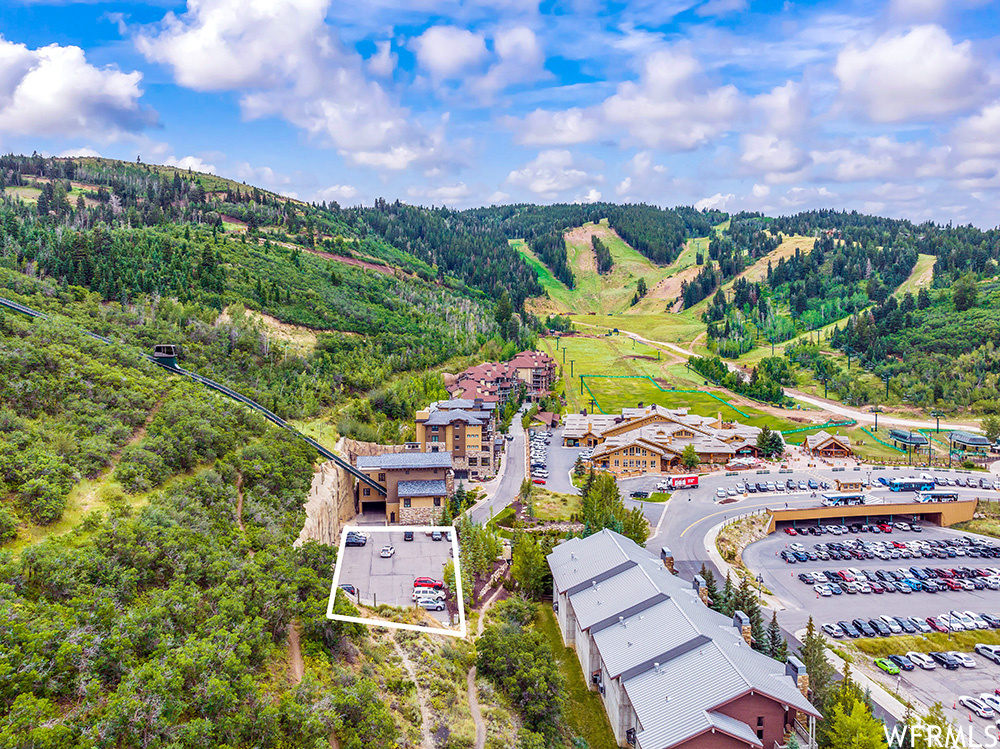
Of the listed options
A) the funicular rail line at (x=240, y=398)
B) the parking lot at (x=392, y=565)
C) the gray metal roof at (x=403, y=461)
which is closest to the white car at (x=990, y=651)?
the parking lot at (x=392, y=565)

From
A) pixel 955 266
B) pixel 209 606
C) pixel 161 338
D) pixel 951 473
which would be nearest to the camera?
pixel 209 606

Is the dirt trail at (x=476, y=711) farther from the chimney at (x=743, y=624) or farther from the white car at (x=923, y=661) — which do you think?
the white car at (x=923, y=661)

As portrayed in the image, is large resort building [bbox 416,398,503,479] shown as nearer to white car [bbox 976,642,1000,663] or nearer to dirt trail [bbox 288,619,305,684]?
dirt trail [bbox 288,619,305,684]

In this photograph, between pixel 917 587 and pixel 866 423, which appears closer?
pixel 917 587

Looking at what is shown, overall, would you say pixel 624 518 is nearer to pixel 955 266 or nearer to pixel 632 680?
pixel 632 680

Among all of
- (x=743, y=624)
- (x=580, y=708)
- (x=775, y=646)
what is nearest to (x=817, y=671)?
(x=775, y=646)

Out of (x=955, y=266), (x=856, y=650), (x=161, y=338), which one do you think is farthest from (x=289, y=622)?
(x=955, y=266)
